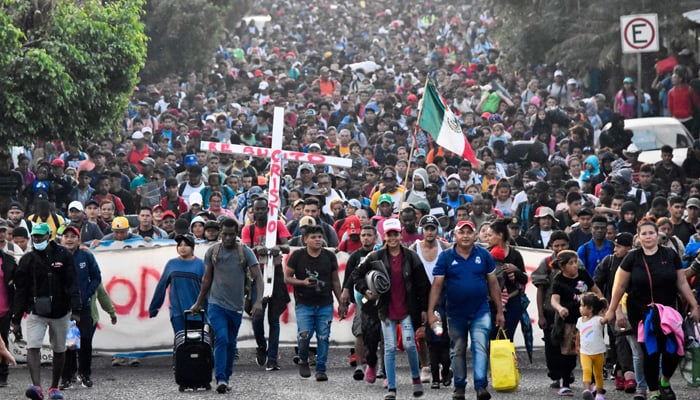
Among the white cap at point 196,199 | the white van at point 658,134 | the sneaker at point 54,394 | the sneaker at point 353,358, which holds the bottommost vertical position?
the sneaker at point 54,394

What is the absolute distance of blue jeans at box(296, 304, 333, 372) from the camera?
1563 centimetres

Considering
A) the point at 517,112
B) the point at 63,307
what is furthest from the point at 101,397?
the point at 517,112

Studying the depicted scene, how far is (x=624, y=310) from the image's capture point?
577 inches

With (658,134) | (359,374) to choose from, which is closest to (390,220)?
(359,374)

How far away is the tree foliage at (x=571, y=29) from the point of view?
105 feet

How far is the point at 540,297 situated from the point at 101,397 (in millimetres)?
3942

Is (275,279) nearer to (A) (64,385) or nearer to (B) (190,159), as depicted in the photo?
(A) (64,385)

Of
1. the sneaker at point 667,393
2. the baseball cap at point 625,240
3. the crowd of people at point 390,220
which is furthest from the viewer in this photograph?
the baseball cap at point 625,240

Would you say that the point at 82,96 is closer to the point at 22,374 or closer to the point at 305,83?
the point at 22,374

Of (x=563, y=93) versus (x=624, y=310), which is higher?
(x=563, y=93)

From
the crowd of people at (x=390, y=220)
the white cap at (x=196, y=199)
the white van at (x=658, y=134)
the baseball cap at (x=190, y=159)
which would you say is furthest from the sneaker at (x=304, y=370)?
the white van at (x=658, y=134)

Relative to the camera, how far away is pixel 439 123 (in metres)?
19.1

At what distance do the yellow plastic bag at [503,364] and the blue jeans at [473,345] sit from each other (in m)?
0.37

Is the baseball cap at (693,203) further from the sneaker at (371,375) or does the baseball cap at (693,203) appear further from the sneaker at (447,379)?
the sneaker at (371,375)
